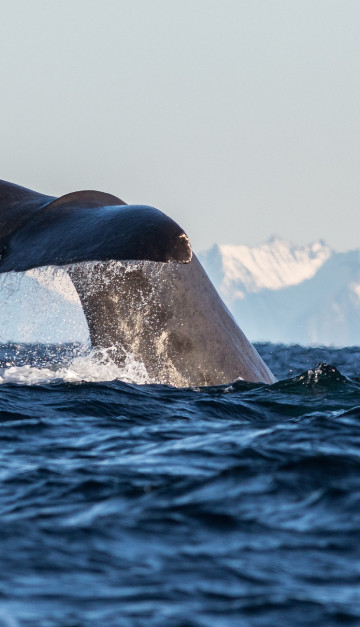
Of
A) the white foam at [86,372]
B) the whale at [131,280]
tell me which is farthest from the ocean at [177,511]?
the whale at [131,280]

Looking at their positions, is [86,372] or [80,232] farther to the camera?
[86,372]

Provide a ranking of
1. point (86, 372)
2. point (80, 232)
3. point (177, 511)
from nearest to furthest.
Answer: point (177, 511) < point (80, 232) < point (86, 372)

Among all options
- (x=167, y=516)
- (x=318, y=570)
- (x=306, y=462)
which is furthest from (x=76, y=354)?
(x=318, y=570)

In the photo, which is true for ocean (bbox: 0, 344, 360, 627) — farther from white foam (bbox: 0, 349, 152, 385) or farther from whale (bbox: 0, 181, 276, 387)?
whale (bbox: 0, 181, 276, 387)

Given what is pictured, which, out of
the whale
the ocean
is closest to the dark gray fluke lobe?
the whale

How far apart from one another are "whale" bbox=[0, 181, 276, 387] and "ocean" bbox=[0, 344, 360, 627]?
482 mm

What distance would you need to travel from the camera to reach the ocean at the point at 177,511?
4.38 metres

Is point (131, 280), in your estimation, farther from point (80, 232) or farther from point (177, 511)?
point (177, 511)

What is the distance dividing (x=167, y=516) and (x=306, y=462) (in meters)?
1.49

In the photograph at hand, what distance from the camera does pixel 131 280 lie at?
30.7 ft

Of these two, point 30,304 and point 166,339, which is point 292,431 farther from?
point 30,304

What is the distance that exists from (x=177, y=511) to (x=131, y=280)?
3970mm

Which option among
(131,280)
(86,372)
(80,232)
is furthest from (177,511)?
(86,372)

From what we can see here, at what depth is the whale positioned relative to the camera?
8.39 metres
